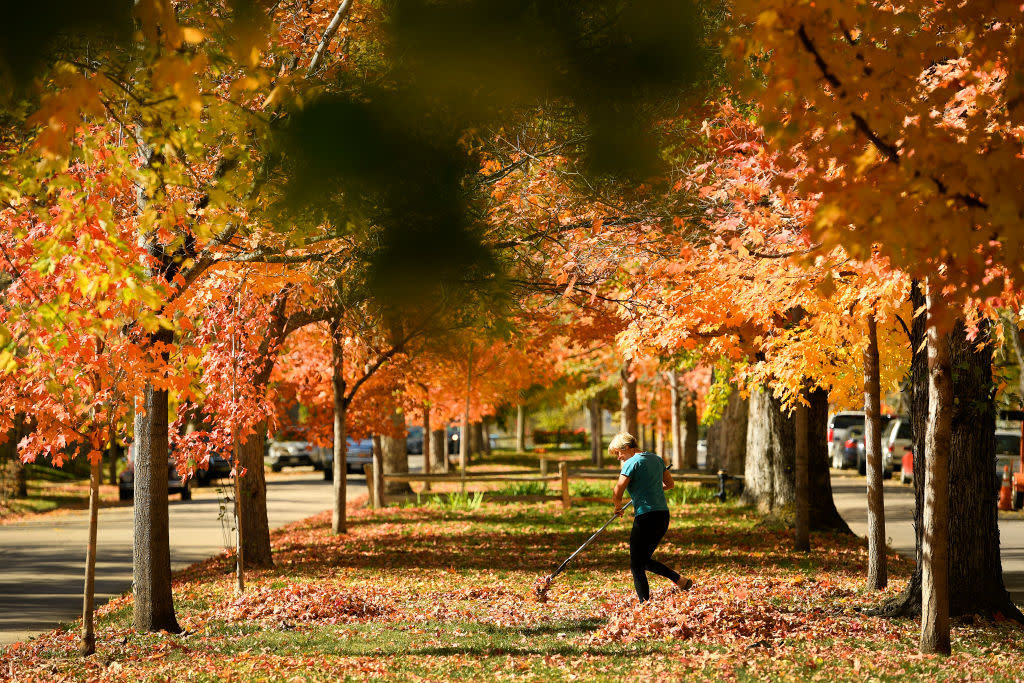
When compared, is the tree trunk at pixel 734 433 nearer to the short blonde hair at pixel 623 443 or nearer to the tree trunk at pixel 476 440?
the short blonde hair at pixel 623 443

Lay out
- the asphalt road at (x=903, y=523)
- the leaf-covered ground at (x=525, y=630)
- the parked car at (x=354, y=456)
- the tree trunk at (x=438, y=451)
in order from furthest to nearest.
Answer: the tree trunk at (x=438, y=451) < the parked car at (x=354, y=456) < the asphalt road at (x=903, y=523) < the leaf-covered ground at (x=525, y=630)

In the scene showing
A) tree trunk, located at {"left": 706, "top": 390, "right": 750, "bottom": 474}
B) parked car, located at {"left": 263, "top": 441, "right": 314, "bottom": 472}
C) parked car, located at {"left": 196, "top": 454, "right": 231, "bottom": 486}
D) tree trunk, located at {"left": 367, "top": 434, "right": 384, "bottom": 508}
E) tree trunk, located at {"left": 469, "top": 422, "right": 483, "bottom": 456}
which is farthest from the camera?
tree trunk, located at {"left": 469, "top": 422, "right": 483, "bottom": 456}

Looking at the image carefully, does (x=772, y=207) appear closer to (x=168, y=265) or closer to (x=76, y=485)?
(x=168, y=265)

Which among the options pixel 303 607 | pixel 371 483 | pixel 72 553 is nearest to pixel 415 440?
pixel 371 483

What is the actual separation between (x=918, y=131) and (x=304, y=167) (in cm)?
302

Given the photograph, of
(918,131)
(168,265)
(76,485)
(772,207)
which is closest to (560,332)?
(772,207)

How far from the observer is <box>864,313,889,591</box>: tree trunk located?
9.64 m

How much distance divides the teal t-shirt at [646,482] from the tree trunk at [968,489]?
2.13 m

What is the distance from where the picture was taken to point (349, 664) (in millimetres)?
6934

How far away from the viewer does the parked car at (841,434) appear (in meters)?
35.2

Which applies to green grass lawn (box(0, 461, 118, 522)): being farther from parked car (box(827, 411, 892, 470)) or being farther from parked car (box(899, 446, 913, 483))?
parked car (box(827, 411, 892, 470))

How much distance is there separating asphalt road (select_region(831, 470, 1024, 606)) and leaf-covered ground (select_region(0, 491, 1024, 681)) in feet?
4.35

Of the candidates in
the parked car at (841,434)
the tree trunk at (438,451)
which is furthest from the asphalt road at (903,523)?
the tree trunk at (438,451)

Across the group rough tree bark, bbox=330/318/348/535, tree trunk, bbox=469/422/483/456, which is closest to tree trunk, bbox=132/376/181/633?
rough tree bark, bbox=330/318/348/535
